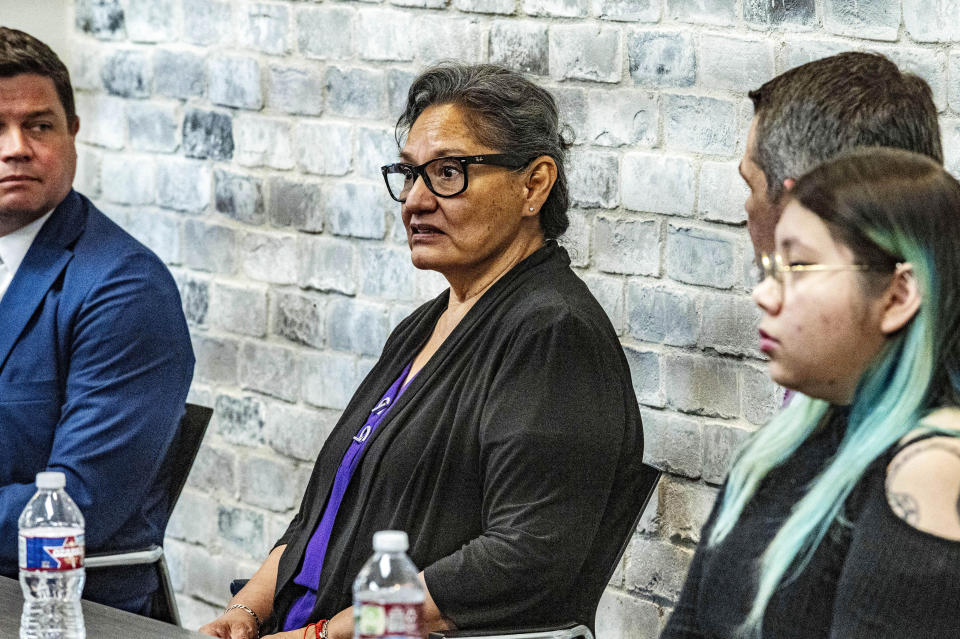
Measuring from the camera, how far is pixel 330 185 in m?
3.39

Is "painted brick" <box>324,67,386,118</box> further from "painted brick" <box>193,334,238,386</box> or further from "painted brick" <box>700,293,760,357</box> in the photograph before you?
"painted brick" <box>700,293,760,357</box>

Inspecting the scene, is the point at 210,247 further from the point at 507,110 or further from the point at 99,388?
the point at 507,110

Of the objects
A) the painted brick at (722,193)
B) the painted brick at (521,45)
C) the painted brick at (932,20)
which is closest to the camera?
the painted brick at (932,20)

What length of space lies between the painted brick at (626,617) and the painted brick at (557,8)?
4.10ft

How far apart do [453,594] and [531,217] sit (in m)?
0.68

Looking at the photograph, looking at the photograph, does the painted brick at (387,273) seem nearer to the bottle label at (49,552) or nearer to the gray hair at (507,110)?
the gray hair at (507,110)

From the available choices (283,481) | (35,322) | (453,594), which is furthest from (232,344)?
(453,594)

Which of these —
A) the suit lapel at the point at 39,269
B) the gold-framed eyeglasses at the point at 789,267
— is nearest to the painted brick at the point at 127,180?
the suit lapel at the point at 39,269

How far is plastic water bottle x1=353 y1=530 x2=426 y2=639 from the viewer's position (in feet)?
5.00

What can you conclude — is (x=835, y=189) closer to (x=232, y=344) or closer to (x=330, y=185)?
(x=330, y=185)

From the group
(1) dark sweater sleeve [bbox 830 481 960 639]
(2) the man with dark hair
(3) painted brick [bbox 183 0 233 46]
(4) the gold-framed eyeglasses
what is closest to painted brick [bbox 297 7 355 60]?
(3) painted brick [bbox 183 0 233 46]

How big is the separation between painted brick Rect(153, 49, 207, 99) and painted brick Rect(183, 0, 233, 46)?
55mm

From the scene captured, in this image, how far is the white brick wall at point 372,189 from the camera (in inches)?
102

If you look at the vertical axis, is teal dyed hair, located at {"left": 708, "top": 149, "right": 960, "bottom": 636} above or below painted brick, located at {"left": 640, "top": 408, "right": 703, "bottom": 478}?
above
